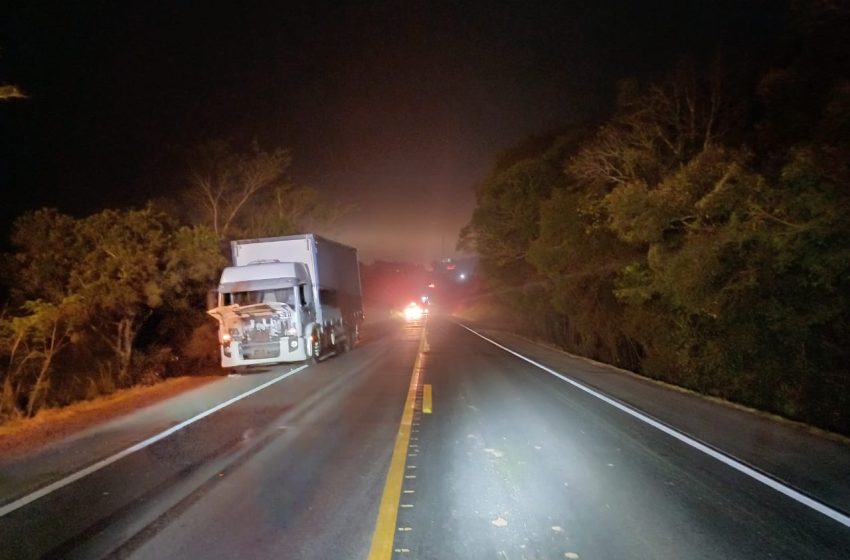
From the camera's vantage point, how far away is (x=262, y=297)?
1942 centimetres

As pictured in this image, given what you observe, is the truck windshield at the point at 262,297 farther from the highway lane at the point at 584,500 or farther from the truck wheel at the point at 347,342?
the highway lane at the point at 584,500

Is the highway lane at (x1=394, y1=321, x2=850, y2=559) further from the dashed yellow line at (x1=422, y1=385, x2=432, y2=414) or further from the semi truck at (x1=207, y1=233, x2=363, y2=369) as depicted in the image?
the semi truck at (x1=207, y1=233, x2=363, y2=369)

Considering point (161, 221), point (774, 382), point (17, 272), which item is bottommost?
point (774, 382)

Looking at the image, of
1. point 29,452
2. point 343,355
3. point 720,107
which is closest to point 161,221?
point 343,355

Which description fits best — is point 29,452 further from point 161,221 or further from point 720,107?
point 720,107

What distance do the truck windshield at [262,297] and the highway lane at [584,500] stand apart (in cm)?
1041

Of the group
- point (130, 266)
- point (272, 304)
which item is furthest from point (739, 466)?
point (130, 266)

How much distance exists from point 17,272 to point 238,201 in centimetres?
1658

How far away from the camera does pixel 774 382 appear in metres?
13.9

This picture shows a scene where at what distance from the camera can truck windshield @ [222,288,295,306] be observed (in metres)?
19.2

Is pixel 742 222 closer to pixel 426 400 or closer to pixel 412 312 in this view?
pixel 426 400

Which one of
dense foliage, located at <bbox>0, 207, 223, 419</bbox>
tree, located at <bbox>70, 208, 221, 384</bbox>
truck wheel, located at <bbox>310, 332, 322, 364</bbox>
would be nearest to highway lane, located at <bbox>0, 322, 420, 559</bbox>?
dense foliage, located at <bbox>0, 207, 223, 419</bbox>

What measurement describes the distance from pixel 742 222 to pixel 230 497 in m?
10.9

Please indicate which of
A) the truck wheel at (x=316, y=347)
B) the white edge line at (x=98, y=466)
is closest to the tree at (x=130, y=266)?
the truck wheel at (x=316, y=347)
